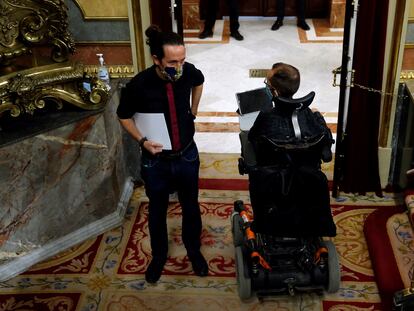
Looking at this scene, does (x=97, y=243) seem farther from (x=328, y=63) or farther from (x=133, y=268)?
(x=328, y=63)

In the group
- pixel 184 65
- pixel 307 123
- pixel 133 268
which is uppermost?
pixel 184 65

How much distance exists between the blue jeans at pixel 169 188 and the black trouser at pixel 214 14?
4807 millimetres

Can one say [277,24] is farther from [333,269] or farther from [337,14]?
[333,269]

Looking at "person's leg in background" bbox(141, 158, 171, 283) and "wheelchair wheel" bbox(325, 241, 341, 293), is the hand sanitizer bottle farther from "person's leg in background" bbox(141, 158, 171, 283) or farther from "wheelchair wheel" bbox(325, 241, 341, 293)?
"wheelchair wheel" bbox(325, 241, 341, 293)

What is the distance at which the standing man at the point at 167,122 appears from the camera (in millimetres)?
3150

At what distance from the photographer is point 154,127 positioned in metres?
3.32

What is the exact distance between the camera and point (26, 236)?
3.84 m

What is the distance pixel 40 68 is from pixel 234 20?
4578 mm

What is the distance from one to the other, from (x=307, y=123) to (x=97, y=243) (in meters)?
1.81

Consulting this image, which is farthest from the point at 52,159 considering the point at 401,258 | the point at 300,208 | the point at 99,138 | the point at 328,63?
the point at 328,63

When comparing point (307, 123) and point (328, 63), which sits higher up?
point (307, 123)

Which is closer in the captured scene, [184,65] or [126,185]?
[184,65]

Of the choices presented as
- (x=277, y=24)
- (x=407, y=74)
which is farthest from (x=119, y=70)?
(x=277, y=24)

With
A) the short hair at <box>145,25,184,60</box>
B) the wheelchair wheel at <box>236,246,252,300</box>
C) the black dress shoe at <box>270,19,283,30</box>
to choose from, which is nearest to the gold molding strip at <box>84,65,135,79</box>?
the short hair at <box>145,25,184,60</box>
